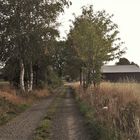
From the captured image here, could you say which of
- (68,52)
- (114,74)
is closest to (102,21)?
(68,52)

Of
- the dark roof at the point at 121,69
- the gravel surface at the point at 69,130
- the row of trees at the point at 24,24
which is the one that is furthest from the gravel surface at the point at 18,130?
the dark roof at the point at 121,69

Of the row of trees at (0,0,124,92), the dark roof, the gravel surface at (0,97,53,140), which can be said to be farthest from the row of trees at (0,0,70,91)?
the dark roof

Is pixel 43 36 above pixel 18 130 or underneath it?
above

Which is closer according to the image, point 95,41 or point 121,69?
point 95,41

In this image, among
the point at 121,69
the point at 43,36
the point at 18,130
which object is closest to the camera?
the point at 18,130

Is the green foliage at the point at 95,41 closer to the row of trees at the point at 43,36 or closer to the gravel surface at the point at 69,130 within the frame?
the row of trees at the point at 43,36

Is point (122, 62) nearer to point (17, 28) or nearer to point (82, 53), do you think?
point (82, 53)

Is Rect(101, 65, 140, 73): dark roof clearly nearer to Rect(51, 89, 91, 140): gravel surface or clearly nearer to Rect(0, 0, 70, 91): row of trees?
Rect(0, 0, 70, 91): row of trees

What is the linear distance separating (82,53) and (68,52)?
49.7 feet

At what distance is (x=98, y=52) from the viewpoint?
3453 cm

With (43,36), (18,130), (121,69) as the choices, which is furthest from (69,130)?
(121,69)

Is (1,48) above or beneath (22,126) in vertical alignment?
above

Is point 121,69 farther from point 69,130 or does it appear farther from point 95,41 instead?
point 69,130

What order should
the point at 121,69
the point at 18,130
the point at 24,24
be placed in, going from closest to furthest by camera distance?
the point at 18,130 < the point at 24,24 < the point at 121,69
